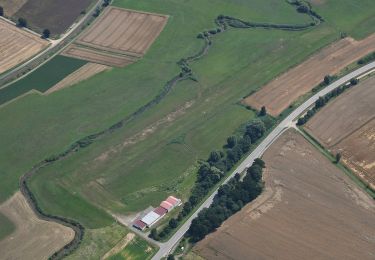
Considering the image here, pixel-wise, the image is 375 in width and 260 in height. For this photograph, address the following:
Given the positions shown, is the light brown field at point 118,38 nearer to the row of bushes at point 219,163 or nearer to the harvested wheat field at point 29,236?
the row of bushes at point 219,163

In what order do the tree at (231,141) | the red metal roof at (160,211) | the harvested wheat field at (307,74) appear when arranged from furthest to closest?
the harvested wheat field at (307,74), the tree at (231,141), the red metal roof at (160,211)

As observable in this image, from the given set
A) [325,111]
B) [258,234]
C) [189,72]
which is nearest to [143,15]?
[189,72]

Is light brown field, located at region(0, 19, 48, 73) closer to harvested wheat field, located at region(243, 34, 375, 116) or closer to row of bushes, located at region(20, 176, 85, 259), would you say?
row of bushes, located at region(20, 176, 85, 259)

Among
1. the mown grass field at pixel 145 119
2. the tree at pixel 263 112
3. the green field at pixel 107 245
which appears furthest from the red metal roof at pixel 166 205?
the tree at pixel 263 112

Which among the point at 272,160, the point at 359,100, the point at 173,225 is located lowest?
the point at 173,225

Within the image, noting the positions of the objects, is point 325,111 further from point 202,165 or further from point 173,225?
point 173,225

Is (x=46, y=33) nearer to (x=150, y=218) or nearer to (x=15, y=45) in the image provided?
(x=15, y=45)

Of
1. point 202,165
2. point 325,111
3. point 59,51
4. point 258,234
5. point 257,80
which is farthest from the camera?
point 59,51
